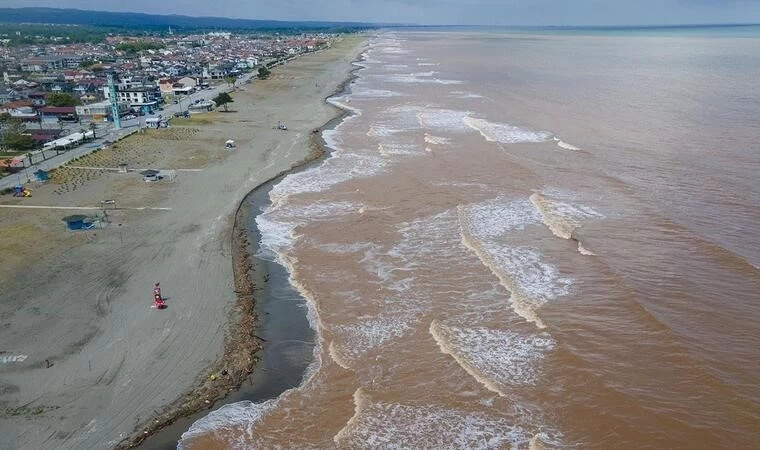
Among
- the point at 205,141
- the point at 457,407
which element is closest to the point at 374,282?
the point at 457,407

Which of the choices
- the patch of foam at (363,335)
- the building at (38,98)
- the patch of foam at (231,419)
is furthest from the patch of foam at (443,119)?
the building at (38,98)

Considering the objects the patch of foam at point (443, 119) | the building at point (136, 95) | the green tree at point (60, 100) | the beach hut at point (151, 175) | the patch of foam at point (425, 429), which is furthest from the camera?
the building at point (136, 95)

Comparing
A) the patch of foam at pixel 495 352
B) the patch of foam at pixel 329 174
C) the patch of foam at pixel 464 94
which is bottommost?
the patch of foam at pixel 495 352

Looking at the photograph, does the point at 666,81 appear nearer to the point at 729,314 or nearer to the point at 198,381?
the point at 729,314

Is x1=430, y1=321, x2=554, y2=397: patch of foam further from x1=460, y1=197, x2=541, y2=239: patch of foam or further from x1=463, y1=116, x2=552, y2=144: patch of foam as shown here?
x1=463, y1=116, x2=552, y2=144: patch of foam

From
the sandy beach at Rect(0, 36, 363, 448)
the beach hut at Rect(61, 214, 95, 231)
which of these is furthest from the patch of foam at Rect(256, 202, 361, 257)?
the beach hut at Rect(61, 214, 95, 231)

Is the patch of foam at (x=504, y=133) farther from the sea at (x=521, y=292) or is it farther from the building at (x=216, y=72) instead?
the building at (x=216, y=72)

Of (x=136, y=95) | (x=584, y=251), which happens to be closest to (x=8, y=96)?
(x=136, y=95)
